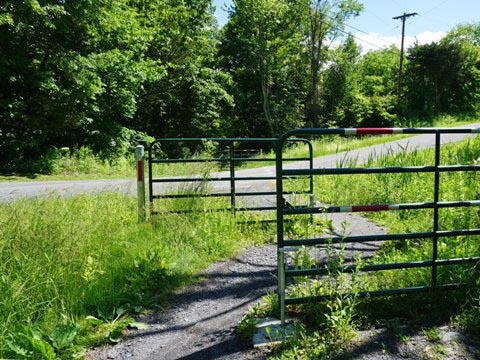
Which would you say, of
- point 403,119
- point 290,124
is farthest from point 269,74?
point 403,119

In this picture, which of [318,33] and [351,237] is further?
[318,33]

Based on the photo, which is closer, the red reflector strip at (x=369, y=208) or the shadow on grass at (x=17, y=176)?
the red reflector strip at (x=369, y=208)

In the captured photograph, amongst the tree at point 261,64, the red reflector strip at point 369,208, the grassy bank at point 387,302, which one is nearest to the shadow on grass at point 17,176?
the grassy bank at point 387,302

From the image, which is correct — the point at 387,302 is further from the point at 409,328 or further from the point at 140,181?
the point at 140,181

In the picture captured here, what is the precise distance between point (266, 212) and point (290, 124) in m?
29.6

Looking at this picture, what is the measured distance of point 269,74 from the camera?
3488 cm

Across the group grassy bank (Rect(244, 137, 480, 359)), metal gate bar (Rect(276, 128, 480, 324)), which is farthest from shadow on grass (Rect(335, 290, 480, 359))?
metal gate bar (Rect(276, 128, 480, 324))

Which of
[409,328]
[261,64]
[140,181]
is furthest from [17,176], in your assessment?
[261,64]

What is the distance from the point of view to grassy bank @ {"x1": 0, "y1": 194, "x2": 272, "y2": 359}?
3.13 m

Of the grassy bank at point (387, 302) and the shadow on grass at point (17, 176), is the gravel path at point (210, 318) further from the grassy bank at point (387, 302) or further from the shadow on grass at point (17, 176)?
the shadow on grass at point (17, 176)

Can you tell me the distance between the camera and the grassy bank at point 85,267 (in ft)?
10.3

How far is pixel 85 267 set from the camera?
13.4ft

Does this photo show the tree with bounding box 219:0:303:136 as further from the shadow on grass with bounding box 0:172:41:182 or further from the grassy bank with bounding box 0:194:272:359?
the grassy bank with bounding box 0:194:272:359

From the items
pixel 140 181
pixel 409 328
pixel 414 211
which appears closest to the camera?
pixel 409 328
